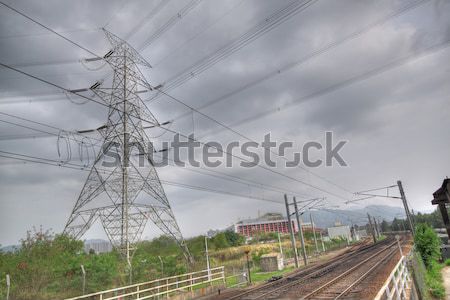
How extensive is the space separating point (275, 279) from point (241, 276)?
353 cm

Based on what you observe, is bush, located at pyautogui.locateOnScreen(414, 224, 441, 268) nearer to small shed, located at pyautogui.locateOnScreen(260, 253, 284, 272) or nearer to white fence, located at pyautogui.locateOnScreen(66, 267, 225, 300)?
white fence, located at pyautogui.locateOnScreen(66, 267, 225, 300)

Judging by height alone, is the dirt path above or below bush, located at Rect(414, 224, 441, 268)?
below

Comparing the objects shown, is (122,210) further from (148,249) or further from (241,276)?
(148,249)

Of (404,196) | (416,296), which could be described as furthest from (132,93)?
(404,196)

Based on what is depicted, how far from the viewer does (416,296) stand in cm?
1353

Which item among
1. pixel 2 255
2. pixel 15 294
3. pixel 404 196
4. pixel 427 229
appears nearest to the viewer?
Answer: pixel 15 294

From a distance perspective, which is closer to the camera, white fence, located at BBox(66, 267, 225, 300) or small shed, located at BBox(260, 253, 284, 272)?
white fence, located at BBox(66, 267, 225, 300)

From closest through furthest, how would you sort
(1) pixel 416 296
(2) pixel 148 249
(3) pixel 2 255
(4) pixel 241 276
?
(1) pixel 416 296 → (3) pixel 2 255 → (4) pixel 241 276 → (2) pixel 148 249

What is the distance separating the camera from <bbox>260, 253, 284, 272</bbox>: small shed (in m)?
39.4

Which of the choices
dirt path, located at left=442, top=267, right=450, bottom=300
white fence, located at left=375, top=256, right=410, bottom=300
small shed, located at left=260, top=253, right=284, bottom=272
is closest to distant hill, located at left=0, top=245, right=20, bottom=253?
white fence, located at left=375, top=256, right=410, bottom=300

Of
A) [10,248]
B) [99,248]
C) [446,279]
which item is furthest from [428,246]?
[99,248]

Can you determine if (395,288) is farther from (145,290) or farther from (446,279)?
(446,279)

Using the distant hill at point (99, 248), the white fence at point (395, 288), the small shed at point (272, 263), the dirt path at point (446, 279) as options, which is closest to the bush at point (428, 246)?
the dirt path at point (446, 279)

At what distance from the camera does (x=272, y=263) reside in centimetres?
3978
